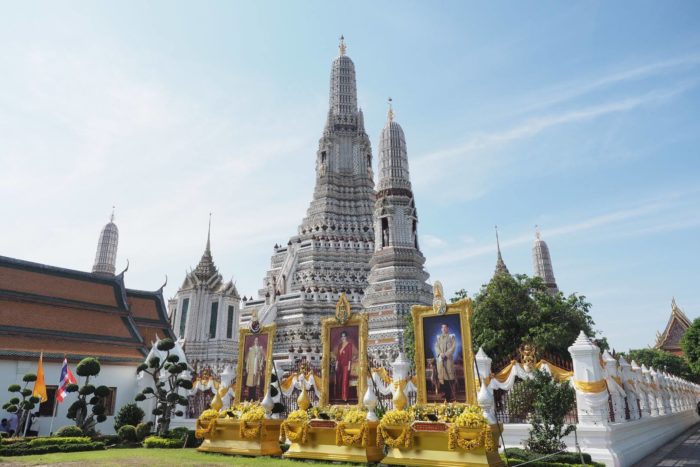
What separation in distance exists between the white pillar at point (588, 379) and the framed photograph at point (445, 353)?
276cm

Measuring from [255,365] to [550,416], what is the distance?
9287mm

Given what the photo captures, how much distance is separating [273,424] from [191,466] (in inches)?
119

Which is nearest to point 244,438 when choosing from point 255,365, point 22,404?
point 255,365

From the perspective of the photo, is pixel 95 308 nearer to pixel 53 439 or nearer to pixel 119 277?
pixel 119 277

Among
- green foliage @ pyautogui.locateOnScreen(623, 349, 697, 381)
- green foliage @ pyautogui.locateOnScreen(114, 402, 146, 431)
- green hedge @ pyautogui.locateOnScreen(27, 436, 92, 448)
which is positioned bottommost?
green hedge @ pyautogui.locateOnScreen(27, 436, 92, 448)

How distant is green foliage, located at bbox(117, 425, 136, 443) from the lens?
54.5 ft

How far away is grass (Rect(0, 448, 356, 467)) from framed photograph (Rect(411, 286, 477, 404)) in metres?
2.97

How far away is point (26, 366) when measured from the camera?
18828 mm

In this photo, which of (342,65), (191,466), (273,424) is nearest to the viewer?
(191,466)

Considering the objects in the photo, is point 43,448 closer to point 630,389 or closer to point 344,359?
point 344,359

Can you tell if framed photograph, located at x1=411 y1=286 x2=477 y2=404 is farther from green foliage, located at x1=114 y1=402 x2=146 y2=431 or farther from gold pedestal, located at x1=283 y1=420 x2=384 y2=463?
green foliage, located at x1=114 y1=402 x2=146 y2=431

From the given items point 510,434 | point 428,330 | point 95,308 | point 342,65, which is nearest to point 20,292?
point 95,308

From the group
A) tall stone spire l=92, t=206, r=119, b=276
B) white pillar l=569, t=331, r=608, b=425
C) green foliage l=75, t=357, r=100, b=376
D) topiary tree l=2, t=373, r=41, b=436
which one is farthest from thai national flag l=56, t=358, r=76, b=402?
tall stone spire l=92, t=206, r=119, b=276

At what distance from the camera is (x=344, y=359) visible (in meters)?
13.9
